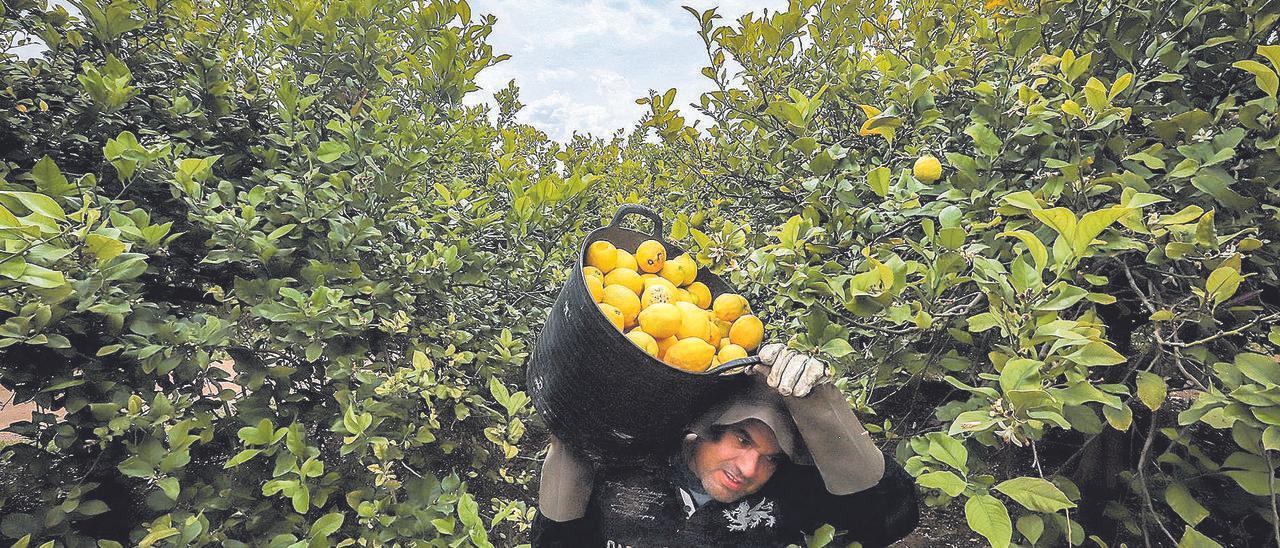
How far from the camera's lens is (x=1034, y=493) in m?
0.84

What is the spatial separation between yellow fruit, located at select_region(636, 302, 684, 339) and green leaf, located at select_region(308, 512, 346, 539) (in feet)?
4.09

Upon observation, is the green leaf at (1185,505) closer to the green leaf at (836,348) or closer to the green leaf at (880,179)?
the green leaf at (836,348)

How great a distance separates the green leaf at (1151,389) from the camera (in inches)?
39.9

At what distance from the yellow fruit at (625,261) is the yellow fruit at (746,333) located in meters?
0.25

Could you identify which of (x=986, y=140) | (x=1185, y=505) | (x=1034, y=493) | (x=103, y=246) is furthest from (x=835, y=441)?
(x=103, y=246)

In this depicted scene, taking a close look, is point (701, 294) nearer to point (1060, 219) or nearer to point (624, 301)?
point (624, 301)

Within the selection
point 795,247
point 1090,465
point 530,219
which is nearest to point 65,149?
point 530,219

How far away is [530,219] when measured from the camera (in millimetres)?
2266

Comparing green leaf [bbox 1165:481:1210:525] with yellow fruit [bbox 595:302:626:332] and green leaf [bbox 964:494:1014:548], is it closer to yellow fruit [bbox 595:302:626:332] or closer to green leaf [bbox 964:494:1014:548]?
green leaf [bbox 964:494:1014:548]

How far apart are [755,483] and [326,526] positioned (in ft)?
4.36

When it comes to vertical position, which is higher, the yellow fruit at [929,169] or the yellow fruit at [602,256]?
the yellow fruit at [929,169]

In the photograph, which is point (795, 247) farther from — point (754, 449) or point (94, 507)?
point (94, 507)

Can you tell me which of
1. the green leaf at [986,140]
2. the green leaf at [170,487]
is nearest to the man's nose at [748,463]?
the green leaf at [986,140]

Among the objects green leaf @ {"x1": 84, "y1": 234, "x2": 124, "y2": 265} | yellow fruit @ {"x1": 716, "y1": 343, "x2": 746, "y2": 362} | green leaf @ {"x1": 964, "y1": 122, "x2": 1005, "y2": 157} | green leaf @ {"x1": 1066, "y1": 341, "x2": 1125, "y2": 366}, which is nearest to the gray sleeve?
yellow fruit @ {"x1": 716, "y1": 343, "x2": 746, "y2": 362}
